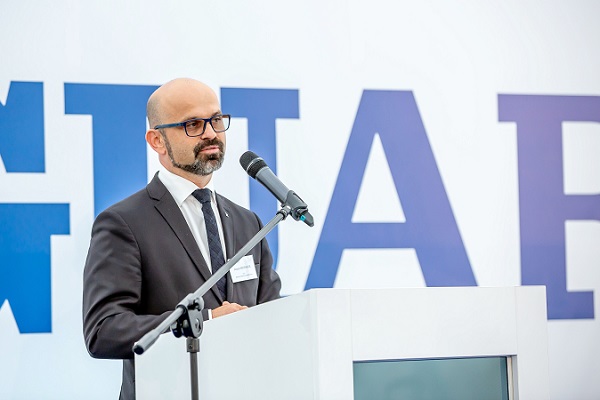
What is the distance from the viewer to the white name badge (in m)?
2.79

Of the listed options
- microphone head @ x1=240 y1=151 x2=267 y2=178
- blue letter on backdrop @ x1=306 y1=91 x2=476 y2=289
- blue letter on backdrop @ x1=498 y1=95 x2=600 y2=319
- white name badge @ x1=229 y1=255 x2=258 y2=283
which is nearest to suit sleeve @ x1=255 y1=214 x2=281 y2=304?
white name badge @ x1=229 y1=255 x2=258 y2=283

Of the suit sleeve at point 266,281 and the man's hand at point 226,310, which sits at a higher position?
the suit sleeve at point 266,281

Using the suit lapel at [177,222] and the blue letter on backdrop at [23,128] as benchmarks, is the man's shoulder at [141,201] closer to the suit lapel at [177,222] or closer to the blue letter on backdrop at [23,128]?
the suit lapel at [177,222]

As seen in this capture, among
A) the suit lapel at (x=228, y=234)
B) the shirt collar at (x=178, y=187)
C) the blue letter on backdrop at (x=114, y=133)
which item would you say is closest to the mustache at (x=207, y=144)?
the shirt collar at (x=178, y=187)

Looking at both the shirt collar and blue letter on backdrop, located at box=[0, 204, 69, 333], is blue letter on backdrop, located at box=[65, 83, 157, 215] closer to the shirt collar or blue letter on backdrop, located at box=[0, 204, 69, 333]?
blue letter on backdrop, located at box=[0, 204, 69, 333]

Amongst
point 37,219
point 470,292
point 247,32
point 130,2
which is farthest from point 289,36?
point 470,292

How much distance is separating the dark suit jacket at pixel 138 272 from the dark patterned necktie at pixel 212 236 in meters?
0.03

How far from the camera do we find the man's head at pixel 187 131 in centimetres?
279

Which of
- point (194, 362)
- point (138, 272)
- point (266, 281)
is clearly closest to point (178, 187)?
point (138, 272)

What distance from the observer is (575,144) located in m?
4.07

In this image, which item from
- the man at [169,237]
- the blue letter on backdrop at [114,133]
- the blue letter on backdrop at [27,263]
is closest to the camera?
the man at [169,237]

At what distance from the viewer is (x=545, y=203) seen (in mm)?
3998

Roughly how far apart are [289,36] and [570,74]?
4.50 ft

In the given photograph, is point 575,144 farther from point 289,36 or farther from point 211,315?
point 211,315
